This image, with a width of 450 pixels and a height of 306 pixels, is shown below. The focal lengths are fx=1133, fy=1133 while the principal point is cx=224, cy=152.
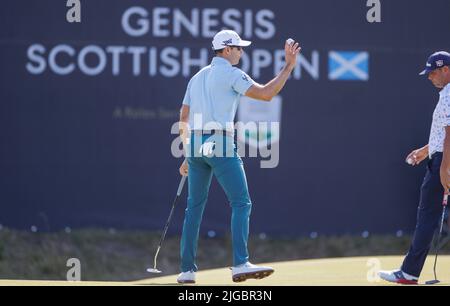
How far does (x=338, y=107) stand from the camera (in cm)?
1123

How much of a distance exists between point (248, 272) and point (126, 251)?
193 inches

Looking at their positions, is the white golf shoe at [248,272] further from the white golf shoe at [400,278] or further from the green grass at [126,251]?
the green grass at [126,251]

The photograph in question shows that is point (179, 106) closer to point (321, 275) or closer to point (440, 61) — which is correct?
point (321, 275)

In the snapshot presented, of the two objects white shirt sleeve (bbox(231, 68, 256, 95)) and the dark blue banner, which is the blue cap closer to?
white shirt sleeve (bbox(231, 68, 256, 95))

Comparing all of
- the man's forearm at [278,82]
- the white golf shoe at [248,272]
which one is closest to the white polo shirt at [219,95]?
the man's forearm at [278,82]

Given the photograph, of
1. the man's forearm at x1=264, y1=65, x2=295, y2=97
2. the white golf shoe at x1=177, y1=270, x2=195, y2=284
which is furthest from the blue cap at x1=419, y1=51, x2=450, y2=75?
the white golf shoe at x1=177, y1=270, x2=195, y2=284

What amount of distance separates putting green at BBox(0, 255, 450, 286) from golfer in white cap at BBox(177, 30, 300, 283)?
0.35m

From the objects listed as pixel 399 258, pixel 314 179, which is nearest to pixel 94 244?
pixel 314 179

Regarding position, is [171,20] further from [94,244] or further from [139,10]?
[94,244]

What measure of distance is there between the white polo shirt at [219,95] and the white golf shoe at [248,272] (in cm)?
84

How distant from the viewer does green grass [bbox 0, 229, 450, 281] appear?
11.2 metres
